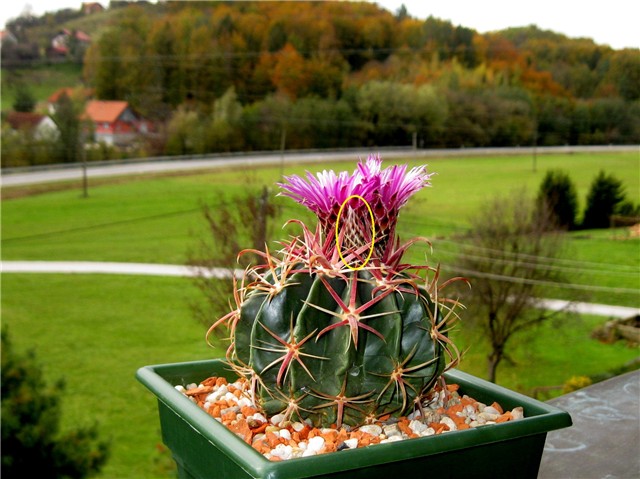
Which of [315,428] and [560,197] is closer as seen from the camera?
[315,428]

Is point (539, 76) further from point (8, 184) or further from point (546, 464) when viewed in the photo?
point (8, 184)

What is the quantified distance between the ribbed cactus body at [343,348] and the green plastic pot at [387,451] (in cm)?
7

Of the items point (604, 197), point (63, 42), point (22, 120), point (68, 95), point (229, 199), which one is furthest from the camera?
point (68, 95)

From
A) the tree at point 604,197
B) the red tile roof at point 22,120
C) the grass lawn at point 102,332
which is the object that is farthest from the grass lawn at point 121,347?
the red tile roof at point 22,120

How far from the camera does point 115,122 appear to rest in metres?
9.66

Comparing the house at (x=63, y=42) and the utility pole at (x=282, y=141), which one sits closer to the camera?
the utility pole at (x=282, y=141)

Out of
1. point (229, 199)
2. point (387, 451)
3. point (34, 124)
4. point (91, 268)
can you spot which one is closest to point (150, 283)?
point (91, 268)

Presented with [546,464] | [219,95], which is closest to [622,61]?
[546,464]

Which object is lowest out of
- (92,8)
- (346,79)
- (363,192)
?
(363,192)

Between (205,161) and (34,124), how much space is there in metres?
2.49

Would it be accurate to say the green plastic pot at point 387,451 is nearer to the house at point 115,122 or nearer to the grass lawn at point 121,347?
the grass lawn at point 121,347

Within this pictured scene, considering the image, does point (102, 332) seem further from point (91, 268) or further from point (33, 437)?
point (33, 437)

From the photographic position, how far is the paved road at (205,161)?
22.4 ft

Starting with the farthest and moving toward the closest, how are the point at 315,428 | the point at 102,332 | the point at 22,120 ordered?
1. the point at 102,332
2. the point at 22,120
3. the point at 315,428
